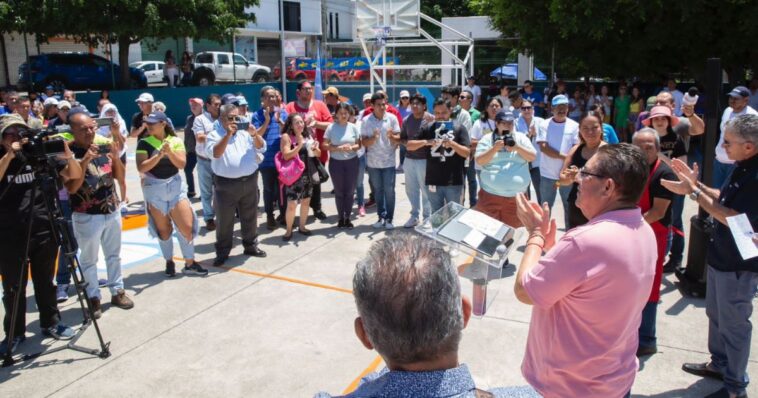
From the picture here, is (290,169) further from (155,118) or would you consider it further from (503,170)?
(503,170)

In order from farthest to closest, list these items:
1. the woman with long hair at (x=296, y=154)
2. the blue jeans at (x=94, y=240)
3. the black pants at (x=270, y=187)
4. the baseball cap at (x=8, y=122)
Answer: the black pants at (x=270, y=187)
the woman with long hair at (x=296, y=154)
the blue jeans at (x=94, y=240)
the baseball cap at (x=8, y=122)

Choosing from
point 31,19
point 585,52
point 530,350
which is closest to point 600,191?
point 530,350

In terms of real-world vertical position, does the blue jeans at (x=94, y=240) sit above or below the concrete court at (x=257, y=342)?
above

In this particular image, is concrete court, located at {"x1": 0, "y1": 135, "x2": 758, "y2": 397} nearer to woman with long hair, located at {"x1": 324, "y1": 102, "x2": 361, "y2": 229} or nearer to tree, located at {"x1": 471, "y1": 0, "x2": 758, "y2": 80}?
woman with long hair, located at {"x1": 324, "y1": 102, "x2": 361, "y2": 229}

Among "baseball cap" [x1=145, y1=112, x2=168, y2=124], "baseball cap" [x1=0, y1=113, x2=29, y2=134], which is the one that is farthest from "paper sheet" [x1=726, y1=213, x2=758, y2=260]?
"baseball cap" [x1=145, y1=112, x2=168, y2=124]

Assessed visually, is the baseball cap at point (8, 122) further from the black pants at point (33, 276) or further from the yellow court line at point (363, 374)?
the yellow court line at point (363, 374)

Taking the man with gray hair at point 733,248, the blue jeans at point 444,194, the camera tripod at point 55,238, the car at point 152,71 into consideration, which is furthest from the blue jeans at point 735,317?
the car at point 152,71

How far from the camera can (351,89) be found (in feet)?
69.2

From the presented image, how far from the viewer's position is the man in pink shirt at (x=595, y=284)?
2402 mm

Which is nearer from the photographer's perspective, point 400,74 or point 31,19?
point 31,19

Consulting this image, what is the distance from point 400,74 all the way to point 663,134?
48.7ft

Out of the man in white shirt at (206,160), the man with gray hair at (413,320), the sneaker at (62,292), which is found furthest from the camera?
the man in white shirt at (206,160)

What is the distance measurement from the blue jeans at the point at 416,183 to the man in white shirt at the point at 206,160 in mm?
2639

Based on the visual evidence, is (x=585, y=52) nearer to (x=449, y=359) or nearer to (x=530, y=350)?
(x=530, y=350)
